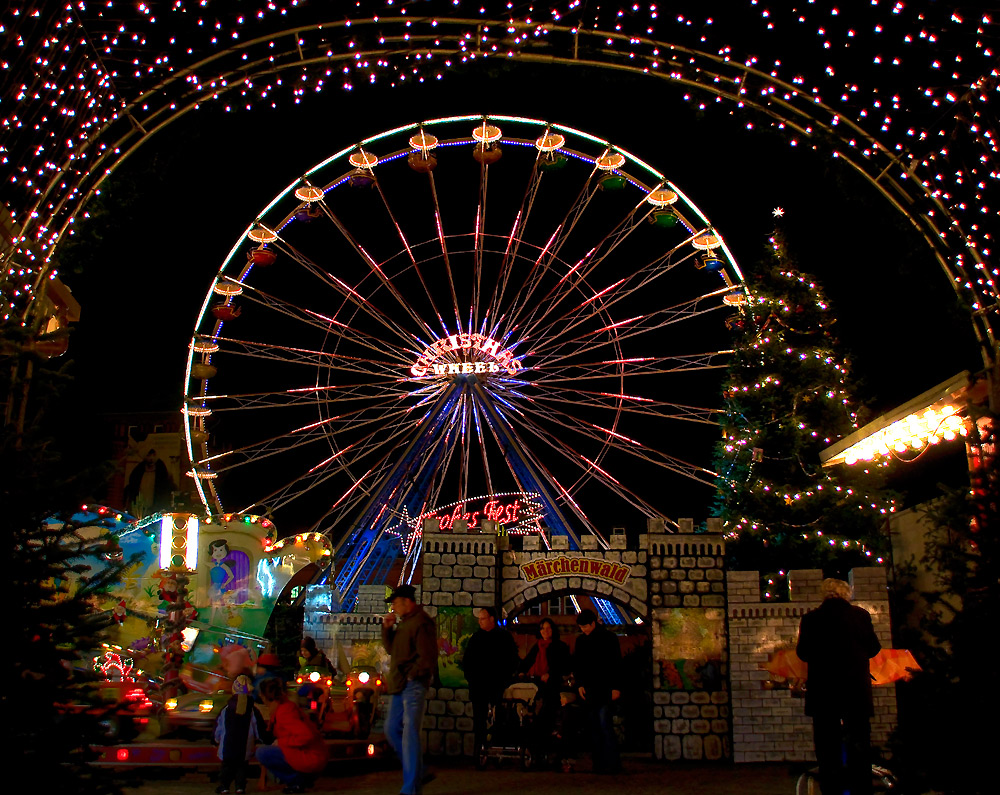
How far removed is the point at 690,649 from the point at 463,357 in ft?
25.6

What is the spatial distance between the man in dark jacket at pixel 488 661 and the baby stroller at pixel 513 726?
591 mm

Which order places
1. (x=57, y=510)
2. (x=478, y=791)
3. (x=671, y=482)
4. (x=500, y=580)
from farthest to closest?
1. (x=671, y=482)
2. (x=500, y=580)
3. (x=478, y=791)
4. (x=57, y=510)

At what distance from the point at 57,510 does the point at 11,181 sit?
5.03 meters

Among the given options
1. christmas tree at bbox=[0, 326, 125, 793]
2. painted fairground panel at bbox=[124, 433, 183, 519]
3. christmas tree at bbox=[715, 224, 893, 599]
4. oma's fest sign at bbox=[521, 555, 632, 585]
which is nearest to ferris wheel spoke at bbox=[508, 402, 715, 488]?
christmas tree at bbox=[715, 224, 893, 599]

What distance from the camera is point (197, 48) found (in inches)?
442

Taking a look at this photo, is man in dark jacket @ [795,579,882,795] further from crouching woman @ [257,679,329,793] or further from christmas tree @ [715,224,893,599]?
christmas tree @ [715,224,893,599]

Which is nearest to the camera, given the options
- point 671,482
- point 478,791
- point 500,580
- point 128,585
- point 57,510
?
point 57,510

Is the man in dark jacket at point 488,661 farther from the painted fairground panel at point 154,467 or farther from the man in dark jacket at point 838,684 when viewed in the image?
the painted fairground panel at point 154,467

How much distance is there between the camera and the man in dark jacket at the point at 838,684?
6477mm

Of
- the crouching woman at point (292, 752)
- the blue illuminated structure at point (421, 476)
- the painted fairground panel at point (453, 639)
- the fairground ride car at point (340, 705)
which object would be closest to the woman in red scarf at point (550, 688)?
the painted fairground panel at point (453, 639)

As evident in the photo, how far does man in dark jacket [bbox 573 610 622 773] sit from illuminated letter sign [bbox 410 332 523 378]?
8.62 metres

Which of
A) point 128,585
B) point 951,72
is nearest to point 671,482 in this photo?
point 128,585

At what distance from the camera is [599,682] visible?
9.16 metres

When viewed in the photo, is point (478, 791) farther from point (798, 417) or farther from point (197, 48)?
point (798, 417)
